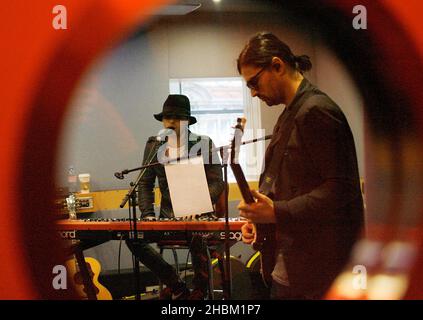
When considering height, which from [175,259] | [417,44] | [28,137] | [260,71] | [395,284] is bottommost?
[175,259]

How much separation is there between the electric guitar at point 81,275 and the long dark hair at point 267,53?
110cm

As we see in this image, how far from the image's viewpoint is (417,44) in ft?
4.53

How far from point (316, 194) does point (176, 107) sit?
3.02 ft

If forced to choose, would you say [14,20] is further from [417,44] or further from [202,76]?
[417,44]

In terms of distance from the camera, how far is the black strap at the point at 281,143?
118 centimetres

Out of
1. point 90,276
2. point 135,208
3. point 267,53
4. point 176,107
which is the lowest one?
point 90,276

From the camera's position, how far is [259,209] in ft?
4.01

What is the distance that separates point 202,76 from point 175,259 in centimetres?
122

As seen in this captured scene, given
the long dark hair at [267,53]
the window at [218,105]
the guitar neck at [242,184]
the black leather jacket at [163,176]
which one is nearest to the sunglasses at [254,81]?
the long dark hair at [267,53]

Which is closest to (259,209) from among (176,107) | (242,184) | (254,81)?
(242,184)

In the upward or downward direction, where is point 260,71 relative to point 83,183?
upward

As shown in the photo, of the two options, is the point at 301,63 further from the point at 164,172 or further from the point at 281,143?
the point at 164,172

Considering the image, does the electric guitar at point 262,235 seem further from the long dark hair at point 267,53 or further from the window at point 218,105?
the window at point 218,105
